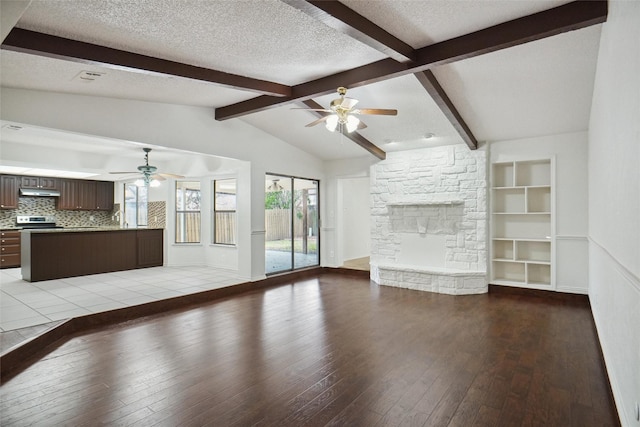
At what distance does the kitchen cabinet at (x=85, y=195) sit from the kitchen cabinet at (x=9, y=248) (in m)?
1.31

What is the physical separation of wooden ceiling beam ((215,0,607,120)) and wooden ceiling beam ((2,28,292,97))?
783 mm

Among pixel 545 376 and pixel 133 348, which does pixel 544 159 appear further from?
pixel 133 348

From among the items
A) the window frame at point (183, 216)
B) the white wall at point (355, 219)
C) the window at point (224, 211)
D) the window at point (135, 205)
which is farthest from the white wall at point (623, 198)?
the window at point (135, 205)

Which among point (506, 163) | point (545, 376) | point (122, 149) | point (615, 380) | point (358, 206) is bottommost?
point (545, 376)

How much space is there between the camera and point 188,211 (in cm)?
821

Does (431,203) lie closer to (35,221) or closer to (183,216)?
(183,216)

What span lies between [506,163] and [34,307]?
7145mm

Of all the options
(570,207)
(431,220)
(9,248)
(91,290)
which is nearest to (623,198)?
(570,207)

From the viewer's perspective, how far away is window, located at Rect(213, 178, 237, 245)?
7758 mm

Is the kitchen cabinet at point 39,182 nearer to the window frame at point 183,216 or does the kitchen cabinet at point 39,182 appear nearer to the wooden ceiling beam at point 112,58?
the window frame at point 183,216

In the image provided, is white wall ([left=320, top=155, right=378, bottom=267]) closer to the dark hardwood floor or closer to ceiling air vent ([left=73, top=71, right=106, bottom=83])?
the dark hardwood floor

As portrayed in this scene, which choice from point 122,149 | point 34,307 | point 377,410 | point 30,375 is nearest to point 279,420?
point 377,410

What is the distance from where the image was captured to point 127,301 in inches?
188

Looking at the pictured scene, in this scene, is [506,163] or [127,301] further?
[506,163]
